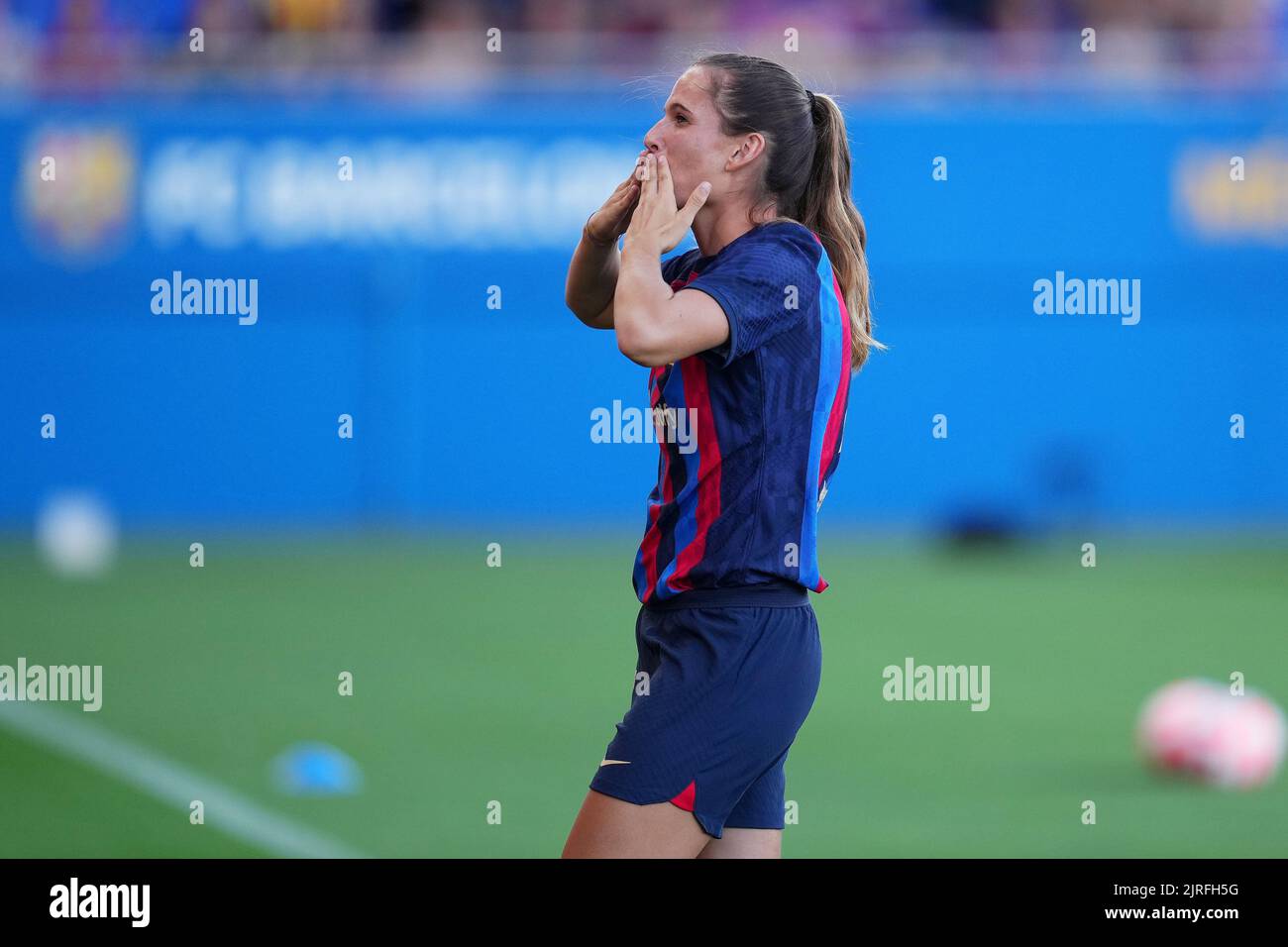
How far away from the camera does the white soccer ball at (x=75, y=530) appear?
41.3ft

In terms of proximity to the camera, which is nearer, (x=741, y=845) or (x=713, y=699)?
(x=713, y=699)

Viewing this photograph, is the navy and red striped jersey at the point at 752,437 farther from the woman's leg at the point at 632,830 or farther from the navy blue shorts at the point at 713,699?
the woman's leg at the point at 632,830

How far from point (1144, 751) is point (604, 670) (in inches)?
109

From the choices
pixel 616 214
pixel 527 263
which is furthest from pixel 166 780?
pixel 527 263

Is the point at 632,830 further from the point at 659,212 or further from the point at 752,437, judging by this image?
the point at 659,212

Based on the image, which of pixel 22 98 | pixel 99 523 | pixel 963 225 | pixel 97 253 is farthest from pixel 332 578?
pixel 963 225

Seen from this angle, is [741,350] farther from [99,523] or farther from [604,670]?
[99,523]

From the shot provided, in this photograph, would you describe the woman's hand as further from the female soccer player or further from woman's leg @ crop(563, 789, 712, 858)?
woman's leg @ crop(563, 789, 712, 858)

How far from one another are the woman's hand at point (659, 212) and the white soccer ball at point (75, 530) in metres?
9.45

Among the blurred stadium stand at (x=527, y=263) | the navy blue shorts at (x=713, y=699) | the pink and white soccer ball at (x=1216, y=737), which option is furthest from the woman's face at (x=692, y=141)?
the blurred stadium stand at (x=527, y=263)

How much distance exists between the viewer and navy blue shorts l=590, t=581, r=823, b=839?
3.59 meters

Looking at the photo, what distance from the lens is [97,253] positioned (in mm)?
13273

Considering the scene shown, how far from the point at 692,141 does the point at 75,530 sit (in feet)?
32.9

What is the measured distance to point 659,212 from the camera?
11.9 feet
